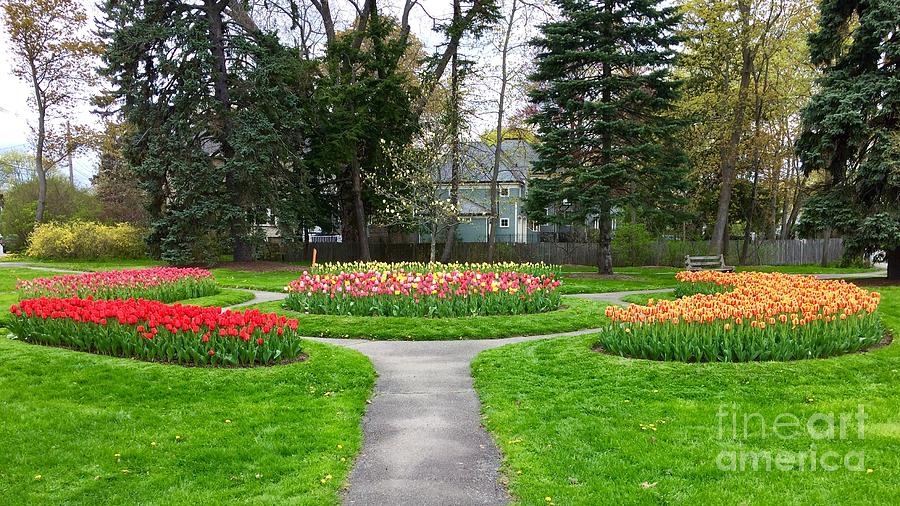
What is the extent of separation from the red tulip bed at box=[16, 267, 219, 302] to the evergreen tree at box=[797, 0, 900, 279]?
16953 millimetres

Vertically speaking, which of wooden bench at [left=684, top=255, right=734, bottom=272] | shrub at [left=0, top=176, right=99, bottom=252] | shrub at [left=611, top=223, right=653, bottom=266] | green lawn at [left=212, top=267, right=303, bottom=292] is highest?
shrub at [left=0, top=176, right=99, bottom=252]

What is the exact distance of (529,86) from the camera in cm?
2830

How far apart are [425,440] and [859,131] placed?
16.2m

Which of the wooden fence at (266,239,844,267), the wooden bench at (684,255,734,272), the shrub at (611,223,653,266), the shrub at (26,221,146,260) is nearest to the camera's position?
the wooden bench at (684,255,734,272)

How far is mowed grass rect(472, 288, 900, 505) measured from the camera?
4098 millimetres

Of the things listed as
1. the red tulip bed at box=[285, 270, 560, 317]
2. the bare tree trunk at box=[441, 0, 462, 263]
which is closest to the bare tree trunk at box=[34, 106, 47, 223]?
the bare tree trunk at box=[441, 0, 462, 263]

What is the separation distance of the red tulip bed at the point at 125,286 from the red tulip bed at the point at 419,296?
140 inches

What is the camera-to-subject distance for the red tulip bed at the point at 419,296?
11.5 m

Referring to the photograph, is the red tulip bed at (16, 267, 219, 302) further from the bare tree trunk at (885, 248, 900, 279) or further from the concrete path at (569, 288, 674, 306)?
the bare tree trunk at (885, 248, 900, 279)

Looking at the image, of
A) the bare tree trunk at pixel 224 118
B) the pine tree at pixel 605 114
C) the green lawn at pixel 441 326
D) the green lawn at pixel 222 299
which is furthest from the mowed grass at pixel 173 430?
the bare tree trunk at pixel 224 118

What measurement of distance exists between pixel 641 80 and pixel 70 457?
1938 cm

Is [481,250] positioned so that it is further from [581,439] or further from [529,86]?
[581,439]

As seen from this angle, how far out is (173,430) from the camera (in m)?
5.44

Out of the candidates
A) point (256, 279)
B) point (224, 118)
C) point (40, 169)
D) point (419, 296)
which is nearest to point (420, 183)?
point (256, 279)
